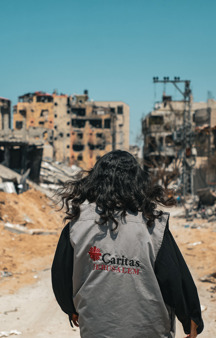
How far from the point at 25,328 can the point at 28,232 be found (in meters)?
7.78

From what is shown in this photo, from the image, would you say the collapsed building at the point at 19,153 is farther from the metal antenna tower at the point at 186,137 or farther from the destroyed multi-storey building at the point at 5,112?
the destroyed multi-storey building at the point at 5,112

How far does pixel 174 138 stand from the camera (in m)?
39.6

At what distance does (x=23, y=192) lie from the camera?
786 inches

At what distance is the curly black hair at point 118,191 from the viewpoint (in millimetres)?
2127

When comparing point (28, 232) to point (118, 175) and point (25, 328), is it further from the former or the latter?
point (118, 175)

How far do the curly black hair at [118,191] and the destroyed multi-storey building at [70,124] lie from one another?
216ft

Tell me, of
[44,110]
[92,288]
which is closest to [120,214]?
[92,288]

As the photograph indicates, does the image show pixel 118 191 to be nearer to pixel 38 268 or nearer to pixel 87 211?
pixel 87 211

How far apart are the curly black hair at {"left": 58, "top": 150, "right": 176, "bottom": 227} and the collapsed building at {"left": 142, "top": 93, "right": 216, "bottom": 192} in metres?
33.8

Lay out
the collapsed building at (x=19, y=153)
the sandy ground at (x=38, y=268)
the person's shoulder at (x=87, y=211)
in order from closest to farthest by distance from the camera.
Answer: the person's shoulder at (x=87, y=211) → the sandy ground at (x=38, y=268) → the collapsed building at (x=19, y=153)

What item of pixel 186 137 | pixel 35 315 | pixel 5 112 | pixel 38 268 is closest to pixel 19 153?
pixel 186 137

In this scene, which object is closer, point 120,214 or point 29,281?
point 120,214

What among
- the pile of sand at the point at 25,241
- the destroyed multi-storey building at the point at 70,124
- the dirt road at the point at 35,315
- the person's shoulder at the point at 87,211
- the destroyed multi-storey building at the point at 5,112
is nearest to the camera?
the person's shoulder at the point at 87,211

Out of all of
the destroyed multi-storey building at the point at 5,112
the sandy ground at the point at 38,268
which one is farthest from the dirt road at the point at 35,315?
the destroyed multi-storey building at the point at 5,112
